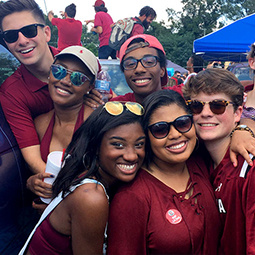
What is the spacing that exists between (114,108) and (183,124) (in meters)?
0.48

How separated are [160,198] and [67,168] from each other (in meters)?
0.64

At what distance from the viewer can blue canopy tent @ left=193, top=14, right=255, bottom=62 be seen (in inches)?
411

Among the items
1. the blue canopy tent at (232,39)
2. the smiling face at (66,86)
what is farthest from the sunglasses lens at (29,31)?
the blue canopy tent at (232,39)

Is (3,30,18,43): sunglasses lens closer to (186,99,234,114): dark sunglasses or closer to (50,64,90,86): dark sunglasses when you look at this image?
(50,64,90,86): dark sunglasses

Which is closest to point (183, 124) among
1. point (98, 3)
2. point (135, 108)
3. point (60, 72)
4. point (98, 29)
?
point (135, 108)

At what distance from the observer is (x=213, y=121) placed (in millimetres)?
2041

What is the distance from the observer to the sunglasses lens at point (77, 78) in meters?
2.49

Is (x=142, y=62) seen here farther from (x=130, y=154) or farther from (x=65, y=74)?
(x=130, y=154)

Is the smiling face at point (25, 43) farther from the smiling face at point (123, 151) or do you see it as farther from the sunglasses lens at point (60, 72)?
the smiling face at point (123, 151)

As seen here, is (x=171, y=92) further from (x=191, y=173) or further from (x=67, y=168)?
(x=67, y=168)

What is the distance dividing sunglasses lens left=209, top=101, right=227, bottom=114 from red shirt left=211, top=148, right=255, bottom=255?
34cm

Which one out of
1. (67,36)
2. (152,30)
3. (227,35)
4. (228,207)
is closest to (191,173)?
(228,207)

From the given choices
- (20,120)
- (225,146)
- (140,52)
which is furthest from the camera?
(140,52)

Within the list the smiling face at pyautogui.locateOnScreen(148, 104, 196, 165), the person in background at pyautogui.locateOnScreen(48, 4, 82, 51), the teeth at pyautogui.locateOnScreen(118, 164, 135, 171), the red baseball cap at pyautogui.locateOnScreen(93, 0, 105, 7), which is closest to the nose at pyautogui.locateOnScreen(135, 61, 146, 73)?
the smiling face at pyautogui.locateOnScreen(148, 104, 196, 165)
